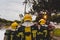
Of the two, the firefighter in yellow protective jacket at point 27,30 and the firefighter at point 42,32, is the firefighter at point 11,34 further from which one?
the firefighter at point 42,32

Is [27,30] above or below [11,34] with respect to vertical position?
above

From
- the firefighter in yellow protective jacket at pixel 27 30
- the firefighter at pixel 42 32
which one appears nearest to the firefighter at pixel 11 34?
the firefighter in yellow protective jacket at pixel 27 30

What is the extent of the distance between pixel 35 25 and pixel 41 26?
36 centimetres

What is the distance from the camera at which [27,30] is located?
9.82 m

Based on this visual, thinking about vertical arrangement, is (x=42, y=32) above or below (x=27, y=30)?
below

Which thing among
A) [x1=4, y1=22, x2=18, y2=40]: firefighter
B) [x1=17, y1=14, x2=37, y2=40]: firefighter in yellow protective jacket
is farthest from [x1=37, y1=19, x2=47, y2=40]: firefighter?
[x1=4, y1=22, x2=18, y2=40]: firefighter

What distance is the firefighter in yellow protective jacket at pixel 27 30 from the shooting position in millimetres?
9820

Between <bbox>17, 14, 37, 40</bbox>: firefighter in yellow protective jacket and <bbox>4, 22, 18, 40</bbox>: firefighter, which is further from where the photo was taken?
<bbox>4, 22, 18, 40</bbox>: firefighter

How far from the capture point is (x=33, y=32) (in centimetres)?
1021

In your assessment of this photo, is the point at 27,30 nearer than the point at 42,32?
Yes

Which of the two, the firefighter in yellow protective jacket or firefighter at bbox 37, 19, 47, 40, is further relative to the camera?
firefighter at bbox 37, 19, 47, 40

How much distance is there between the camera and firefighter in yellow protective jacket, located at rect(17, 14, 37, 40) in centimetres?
982

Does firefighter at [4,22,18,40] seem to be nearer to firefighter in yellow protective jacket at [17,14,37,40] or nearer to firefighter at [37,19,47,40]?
firefighter in yellow protective jacket at [17,14,37,40]

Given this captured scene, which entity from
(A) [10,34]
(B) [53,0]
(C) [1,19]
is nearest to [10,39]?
(A) [10,34]
